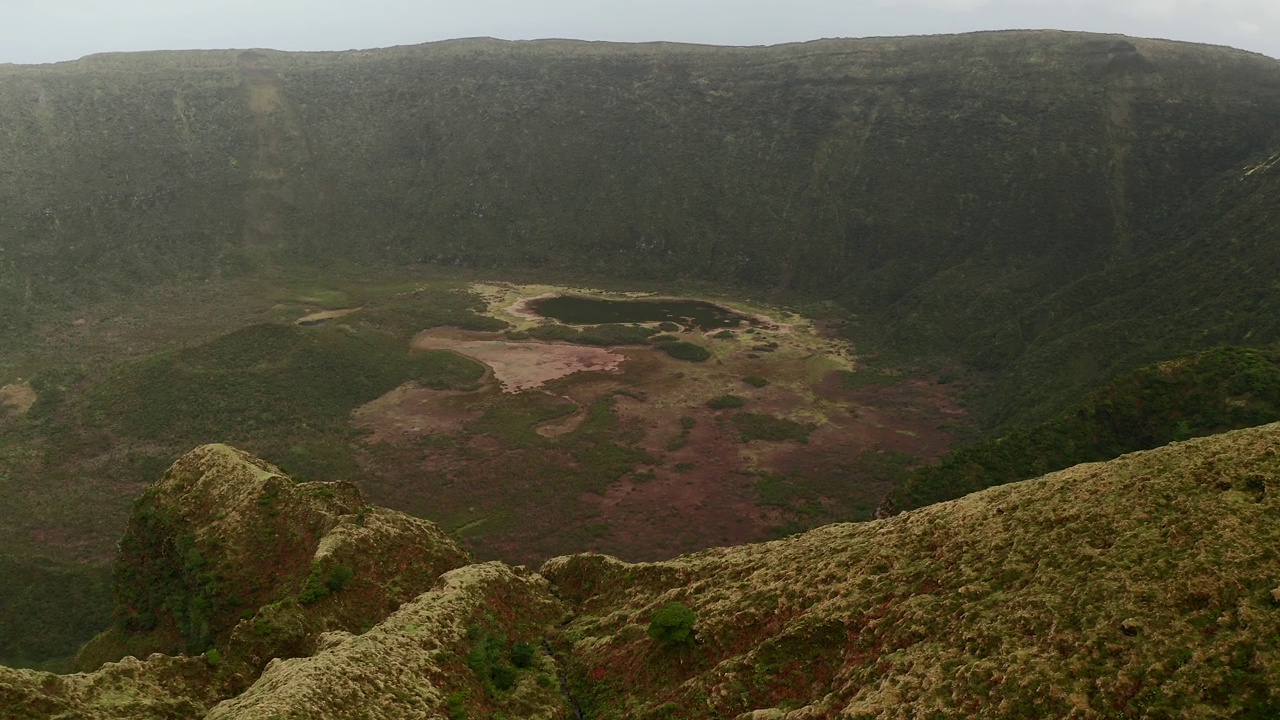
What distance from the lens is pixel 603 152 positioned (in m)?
141

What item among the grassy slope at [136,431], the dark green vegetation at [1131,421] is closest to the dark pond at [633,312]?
the grassy slope at [136,431]

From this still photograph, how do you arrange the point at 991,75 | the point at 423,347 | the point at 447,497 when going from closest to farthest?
the point at 447,497 < the point at 423,347 < the point at 991,75

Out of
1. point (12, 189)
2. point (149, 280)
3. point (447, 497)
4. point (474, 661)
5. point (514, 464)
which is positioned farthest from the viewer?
point (12, 189)

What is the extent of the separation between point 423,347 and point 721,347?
33989 millimetres

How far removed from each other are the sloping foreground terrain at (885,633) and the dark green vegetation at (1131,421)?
53.2ft

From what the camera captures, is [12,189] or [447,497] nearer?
[447,497]

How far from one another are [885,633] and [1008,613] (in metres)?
3.43

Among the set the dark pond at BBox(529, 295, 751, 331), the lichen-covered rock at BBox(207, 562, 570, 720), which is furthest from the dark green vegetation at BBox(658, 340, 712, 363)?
the lichen-covered rock at BBox(207, 562, 570, 720)

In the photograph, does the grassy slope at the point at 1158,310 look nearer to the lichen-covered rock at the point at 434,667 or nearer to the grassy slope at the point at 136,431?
the lichen-covered rock at the point at 434,667

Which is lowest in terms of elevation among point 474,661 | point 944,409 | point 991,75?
point 944,409

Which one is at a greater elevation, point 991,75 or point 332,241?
point 991,75

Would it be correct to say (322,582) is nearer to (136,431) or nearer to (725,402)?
(136,431)

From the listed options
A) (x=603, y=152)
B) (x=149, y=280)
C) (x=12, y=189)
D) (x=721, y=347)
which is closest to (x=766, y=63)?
(x=603, y=152)

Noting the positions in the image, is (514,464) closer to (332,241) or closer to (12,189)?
(332,241)
